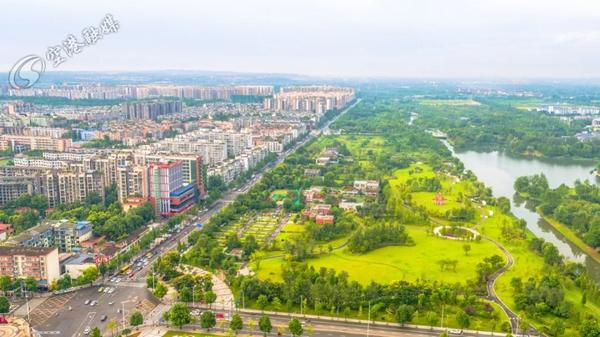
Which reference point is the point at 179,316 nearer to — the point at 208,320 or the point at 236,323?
the point at 208,320

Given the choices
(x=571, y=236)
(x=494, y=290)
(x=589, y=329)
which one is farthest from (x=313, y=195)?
(x=589, y=329)

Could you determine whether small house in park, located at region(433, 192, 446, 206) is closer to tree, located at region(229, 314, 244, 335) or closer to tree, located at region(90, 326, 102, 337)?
tree, located at region(229, 314, 244, 335)

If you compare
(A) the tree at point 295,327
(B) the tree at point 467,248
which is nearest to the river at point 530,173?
(B) the tree at point 467,248

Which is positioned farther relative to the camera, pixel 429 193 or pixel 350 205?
pixel 429 193

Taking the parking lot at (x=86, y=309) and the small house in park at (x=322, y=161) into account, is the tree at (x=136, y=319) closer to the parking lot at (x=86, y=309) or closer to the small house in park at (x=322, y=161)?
the parking lot at (x=86, y=309)

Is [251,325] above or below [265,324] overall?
below

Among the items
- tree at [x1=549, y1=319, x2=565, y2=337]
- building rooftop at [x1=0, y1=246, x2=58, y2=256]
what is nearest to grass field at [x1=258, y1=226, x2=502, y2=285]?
tree at [x1=549, y1=319, x2=565, y2=337]
